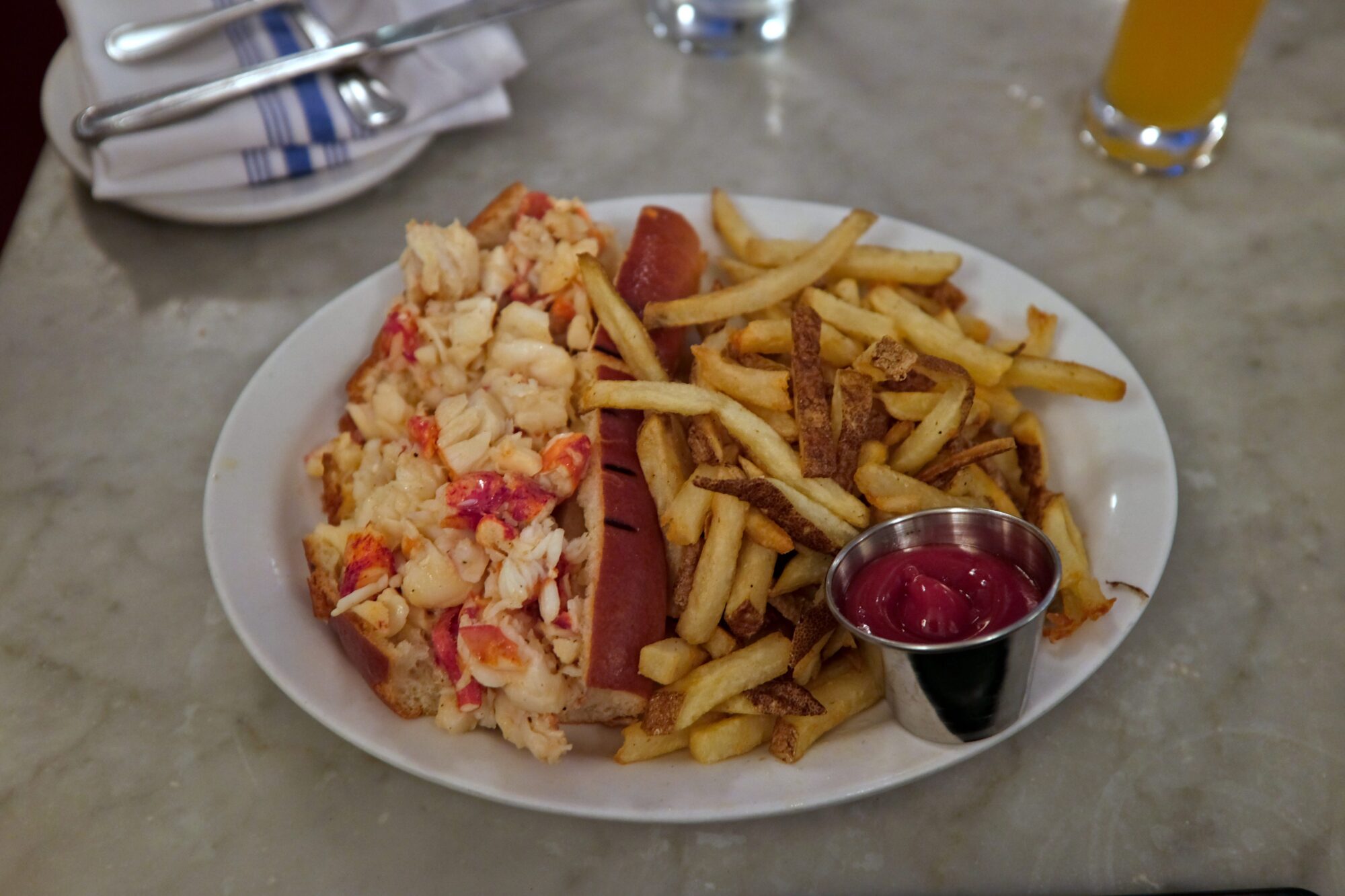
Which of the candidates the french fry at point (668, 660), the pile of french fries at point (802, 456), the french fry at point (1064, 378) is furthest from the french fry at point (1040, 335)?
the french fry at point (668, 660)

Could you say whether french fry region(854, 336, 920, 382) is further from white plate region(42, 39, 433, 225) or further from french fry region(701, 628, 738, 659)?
white plate region(42, 39, 433, 225)

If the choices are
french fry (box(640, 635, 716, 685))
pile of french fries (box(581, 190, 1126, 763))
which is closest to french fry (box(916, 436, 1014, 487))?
→ pile of french fries (box(581, 190, 1126, 763))

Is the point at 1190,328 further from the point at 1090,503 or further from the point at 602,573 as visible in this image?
the point at 602,573

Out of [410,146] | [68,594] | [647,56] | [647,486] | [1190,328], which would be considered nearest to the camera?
[647,486]

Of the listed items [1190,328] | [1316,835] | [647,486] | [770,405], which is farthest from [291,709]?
[1190,328]

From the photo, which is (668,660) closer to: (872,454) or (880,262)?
(872,454)

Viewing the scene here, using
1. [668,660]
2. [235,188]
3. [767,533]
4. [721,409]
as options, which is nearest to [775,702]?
[668,660]
